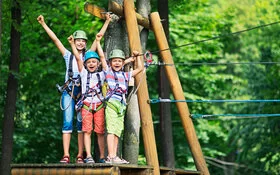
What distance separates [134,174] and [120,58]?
1599 millimetres

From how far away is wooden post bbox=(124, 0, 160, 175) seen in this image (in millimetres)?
11367

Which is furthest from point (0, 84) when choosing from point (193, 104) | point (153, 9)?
point (193, 104)

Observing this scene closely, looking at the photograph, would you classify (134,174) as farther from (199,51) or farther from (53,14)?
(199,51)

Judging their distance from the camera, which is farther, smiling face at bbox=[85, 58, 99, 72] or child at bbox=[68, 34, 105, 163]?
smiling face at bbox=[85, 58, 99, 72]

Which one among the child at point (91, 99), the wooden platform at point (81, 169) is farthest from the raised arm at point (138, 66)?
the wooden platform at point (81, 169)

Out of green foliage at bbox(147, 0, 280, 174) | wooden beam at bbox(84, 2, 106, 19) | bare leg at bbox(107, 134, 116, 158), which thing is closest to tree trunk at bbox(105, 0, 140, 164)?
wooden beam at bbox(84, 2, 106, 19)

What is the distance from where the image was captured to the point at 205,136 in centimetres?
2712

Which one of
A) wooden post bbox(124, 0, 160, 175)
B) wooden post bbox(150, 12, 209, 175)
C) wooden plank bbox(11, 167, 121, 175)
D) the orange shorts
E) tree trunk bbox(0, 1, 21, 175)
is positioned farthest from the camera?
tree trunk bbox(0, 1, 21, 175)

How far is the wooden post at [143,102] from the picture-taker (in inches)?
448

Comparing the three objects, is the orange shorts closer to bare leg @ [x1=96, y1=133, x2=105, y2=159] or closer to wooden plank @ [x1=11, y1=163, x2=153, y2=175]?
bare leg @ [x1=96, y1=133, x2=105, y2=159]

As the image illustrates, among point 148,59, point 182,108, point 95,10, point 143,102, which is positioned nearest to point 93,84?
point 143,102

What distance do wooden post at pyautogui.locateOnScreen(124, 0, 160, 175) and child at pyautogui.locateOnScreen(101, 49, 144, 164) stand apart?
0.60 metres

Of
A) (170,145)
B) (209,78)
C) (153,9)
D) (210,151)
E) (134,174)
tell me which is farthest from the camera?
(210,151)

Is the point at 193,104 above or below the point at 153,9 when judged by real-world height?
below
